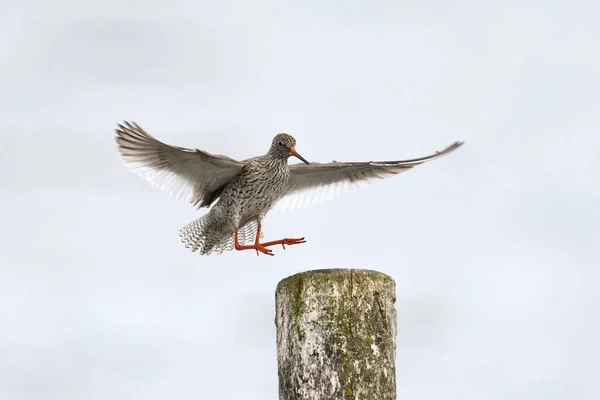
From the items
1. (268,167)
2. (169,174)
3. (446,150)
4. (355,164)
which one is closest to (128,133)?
(169,174)

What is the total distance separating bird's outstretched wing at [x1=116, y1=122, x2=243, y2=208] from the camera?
8711 millimetres

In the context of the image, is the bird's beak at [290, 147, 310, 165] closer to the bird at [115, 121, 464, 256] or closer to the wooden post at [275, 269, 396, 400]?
the bird at [115, 121, 464, 256]

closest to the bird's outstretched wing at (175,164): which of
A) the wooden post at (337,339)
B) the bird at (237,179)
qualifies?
the bird at (237,179)

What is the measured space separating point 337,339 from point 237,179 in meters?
5.58

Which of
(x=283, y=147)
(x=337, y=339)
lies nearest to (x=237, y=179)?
(x=283, y=147)

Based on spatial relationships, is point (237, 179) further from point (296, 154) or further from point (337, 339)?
point (337, 339)

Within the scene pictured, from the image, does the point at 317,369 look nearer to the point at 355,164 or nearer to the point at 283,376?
the point at 283,376

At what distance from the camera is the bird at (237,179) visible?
8844mm

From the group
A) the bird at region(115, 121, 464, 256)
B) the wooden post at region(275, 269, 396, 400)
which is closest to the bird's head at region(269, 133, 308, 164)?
the bird at region(115, 121, 464, 256)

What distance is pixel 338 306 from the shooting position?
409 centimetres

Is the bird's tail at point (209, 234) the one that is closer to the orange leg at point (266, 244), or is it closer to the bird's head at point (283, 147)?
the orange leg at point (266, 244)

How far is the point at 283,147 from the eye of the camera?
9422 mm

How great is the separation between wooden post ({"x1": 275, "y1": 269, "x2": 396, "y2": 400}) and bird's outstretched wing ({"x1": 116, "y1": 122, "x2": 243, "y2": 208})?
15.6 ft

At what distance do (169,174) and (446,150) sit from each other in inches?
116
